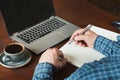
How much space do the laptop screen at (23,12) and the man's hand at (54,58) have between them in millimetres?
222

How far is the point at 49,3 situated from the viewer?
1.41 m

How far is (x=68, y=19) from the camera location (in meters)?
1.45

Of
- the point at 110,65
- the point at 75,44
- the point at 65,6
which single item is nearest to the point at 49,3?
the point at 65,6

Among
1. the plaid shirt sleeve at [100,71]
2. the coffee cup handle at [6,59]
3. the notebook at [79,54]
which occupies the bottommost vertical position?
the notebook at [79,54]

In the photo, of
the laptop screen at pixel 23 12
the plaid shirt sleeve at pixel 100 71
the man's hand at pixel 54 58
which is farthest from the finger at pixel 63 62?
the laptop screen at pixel 23 12

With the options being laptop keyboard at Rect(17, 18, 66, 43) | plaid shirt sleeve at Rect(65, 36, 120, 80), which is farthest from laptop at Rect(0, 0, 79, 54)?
plaid shirt sleeve at Rect(65, 36, 120, 80)

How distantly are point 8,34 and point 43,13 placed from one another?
0.23 meters

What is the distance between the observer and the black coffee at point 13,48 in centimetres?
112

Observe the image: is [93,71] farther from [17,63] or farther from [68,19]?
[68,19]

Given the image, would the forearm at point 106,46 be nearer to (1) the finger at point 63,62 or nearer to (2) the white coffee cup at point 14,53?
→ (1) the finger at point 63,62

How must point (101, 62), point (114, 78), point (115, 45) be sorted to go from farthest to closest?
point (115, 45) < point (101, 62) < point (114, 78)

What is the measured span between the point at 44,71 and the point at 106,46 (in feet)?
1.11

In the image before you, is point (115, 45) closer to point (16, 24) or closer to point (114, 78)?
point (114, 78)

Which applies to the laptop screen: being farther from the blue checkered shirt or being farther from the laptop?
the blue checkered shirt
